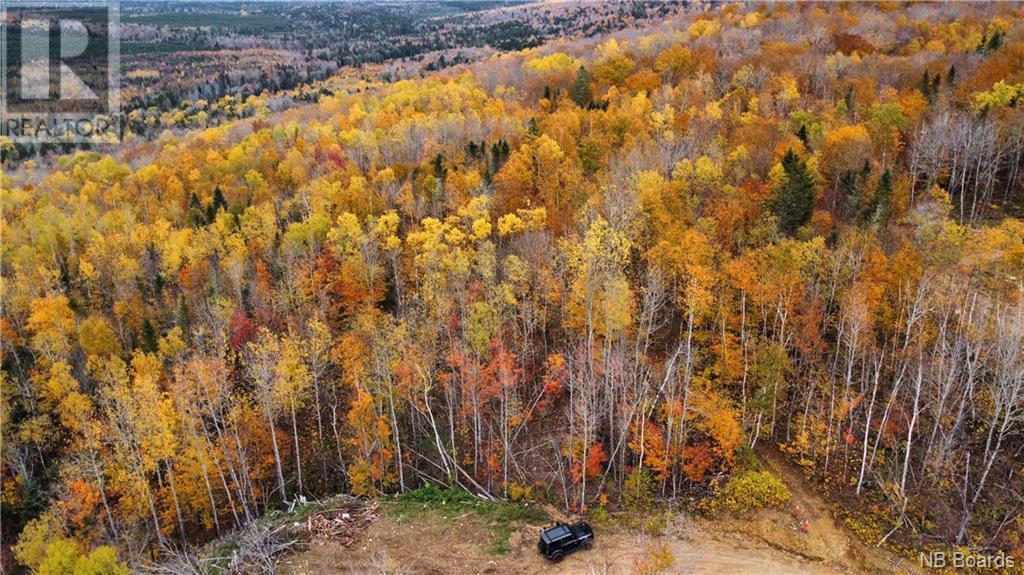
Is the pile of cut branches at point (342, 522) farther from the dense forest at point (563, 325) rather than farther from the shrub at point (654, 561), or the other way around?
the shrub at point (654, 561)

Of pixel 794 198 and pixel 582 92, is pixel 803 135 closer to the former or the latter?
pixel 794 198

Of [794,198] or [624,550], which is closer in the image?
[624,550]

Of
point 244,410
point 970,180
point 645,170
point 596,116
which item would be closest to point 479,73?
point 596,116

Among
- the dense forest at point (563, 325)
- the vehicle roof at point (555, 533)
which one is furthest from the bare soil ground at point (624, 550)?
the dense forest at point (563, 325)

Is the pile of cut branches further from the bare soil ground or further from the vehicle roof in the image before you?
the vehicle roof

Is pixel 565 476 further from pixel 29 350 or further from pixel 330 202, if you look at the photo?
pixel 29 350

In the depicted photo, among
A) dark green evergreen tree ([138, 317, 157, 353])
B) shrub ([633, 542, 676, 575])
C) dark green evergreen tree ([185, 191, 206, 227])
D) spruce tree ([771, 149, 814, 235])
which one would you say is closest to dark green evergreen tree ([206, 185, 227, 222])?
dark green evergreen tree ([185, 191, 206, 227])

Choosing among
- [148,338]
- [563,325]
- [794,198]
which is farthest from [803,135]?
[148,338]
